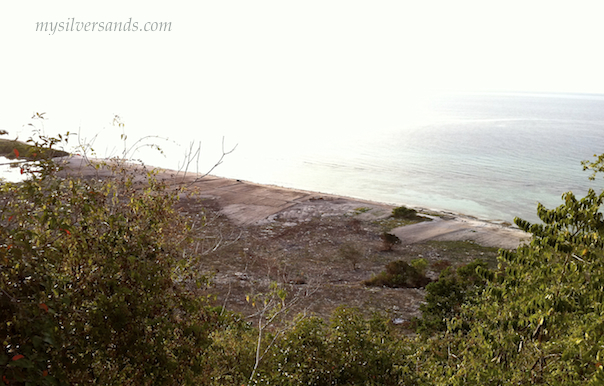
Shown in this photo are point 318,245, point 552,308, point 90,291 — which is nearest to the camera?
point 90,291

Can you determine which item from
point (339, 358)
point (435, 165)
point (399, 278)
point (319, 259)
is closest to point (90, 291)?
point (339, 358)

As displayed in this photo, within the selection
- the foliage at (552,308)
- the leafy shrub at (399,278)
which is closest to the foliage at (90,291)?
the foliage at (552,308)

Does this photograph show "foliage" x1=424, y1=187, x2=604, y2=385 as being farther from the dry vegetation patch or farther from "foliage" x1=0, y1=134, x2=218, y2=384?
the dry vegetation patch

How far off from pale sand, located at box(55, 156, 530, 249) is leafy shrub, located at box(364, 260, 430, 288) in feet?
20.4

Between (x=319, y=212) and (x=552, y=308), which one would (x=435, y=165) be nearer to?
(x=319, y=212)

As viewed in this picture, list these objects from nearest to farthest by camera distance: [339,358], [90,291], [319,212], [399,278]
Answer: [90,291]
[339,358]
[399,278]
[319,212]

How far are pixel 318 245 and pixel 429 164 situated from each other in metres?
38.9

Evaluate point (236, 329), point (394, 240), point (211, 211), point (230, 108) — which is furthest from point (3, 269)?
point (230, 108)

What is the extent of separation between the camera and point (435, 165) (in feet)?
196

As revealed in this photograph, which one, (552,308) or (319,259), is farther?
(319,259)

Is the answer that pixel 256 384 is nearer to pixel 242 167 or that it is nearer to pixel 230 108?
pixel 242 167

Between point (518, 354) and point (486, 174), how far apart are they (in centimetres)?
5151

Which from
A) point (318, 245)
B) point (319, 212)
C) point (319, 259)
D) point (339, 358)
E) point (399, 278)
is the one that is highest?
point (319, 212)

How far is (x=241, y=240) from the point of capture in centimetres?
2669
